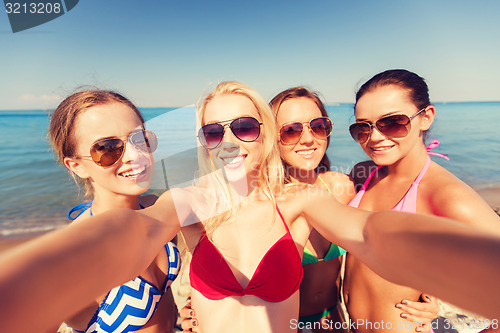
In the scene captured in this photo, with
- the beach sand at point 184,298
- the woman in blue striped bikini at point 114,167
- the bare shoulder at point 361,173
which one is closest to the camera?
the woman in blue striped bikini at point 114,167

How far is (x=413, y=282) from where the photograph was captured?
0.76m

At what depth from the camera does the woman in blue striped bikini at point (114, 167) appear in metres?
1.63

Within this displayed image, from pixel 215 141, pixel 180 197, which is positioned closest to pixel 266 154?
pixel 215 141

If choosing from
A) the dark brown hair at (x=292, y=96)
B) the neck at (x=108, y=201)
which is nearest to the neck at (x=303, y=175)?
the dark brown hair at (x=292, y=96)

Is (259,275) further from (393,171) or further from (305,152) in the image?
(393,171)

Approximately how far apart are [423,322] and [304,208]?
1322 millimetres

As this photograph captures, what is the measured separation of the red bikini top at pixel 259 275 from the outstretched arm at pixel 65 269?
2.08 feet

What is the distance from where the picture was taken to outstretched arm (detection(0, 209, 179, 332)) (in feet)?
1.68

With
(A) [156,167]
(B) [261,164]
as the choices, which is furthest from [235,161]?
(A) [156,167]

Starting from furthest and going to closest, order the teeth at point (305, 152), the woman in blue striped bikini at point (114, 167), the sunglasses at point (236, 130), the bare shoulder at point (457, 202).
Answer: the teeth at point (305, 152), the sunglasses at point (236, 130), the woman in blue striped bikini at point (114, 167), the bare shoulder at point (457, 202)

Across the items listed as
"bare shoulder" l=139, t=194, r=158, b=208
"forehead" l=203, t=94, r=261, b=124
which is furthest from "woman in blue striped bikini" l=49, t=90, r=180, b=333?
"forehead" l=203, t=94, r=261, b=124

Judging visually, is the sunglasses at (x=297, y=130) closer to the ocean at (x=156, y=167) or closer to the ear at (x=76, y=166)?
the ocean at (x=156, y=167)

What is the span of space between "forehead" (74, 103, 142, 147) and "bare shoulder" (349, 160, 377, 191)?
2381mm

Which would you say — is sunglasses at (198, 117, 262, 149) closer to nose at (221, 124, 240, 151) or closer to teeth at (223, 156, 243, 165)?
nose at (221, 124, 240, 151)
